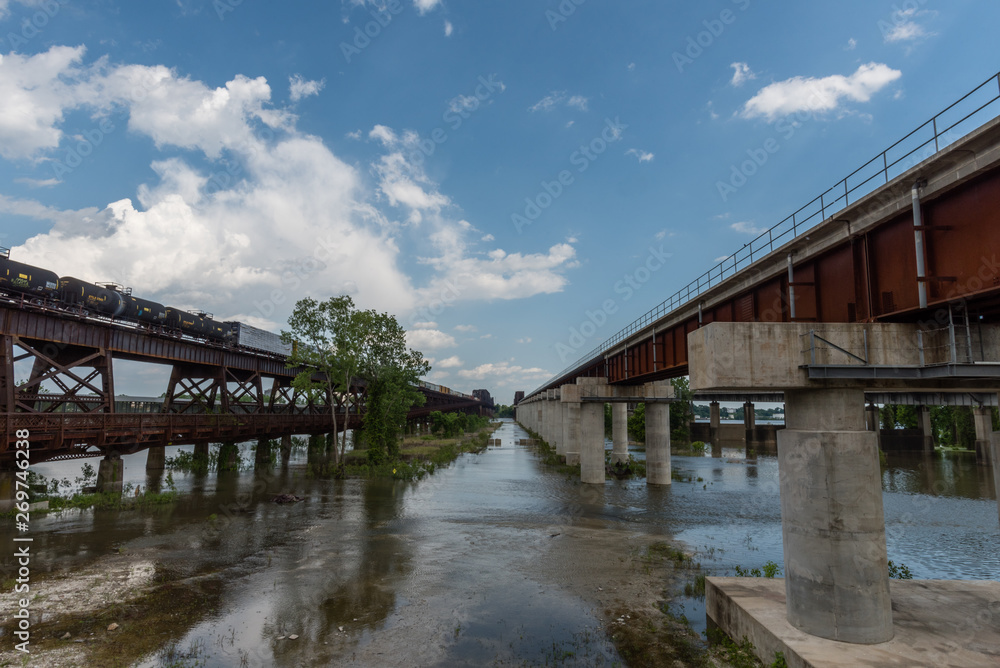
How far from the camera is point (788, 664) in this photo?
9.16m

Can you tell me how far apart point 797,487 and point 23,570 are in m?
20.1

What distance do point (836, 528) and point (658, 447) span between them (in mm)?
28193

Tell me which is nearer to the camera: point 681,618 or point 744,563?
point 681,618

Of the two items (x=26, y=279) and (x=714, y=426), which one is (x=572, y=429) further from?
(x=714, y=426)

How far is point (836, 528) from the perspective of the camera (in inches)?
390

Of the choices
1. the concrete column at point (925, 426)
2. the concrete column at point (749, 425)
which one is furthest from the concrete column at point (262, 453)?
the concrete column at point (925, 426)

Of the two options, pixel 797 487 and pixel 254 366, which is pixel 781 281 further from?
pixel 254 366

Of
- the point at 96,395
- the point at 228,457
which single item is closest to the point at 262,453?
the point at 228,457

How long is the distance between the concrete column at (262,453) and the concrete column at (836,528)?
44.0 metres

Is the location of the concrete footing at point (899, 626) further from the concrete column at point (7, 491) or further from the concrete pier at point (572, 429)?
the concrete pier at point (572, 429)

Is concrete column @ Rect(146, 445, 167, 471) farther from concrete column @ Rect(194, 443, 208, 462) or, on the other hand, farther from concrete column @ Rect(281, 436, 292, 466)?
concrete column @ Rect(281, 436, 292, 466)

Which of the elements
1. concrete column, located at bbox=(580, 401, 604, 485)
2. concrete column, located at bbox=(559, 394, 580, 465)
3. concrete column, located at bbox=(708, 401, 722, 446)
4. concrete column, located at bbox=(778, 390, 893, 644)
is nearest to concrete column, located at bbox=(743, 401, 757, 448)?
concrete column, located at bbox=(708, 401, 722, 446)

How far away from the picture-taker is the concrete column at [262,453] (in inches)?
1796

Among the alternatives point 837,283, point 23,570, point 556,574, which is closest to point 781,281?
point 837,283
